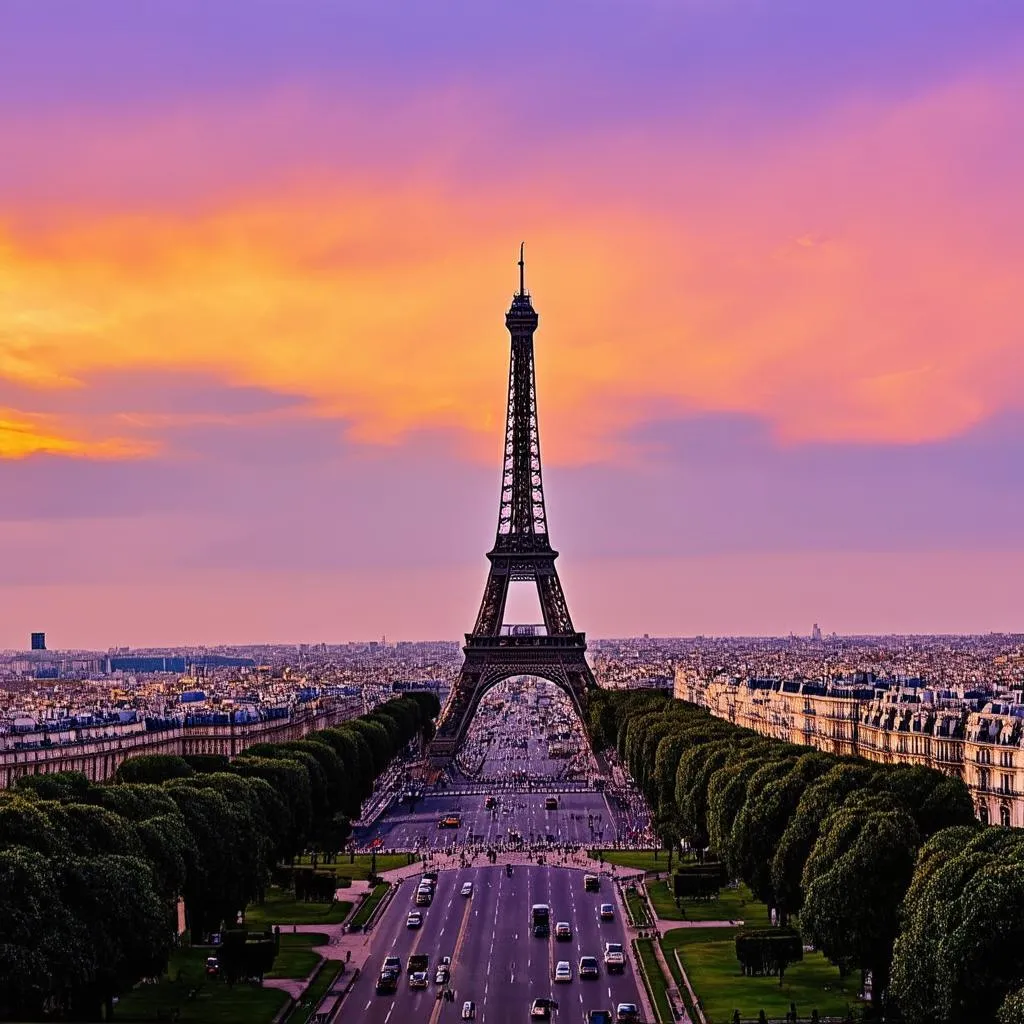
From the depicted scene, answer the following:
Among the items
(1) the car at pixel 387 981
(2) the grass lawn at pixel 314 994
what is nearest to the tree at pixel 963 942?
(1) the car at pixel 387 981

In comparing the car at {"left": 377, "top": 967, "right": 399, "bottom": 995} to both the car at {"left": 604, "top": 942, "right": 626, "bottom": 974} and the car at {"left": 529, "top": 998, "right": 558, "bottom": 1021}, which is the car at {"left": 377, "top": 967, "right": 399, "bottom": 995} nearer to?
the car at {"left": 529, "top": 998, "right": 558, "bottom": 1021}

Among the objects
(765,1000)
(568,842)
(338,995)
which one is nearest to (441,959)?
(338,995)

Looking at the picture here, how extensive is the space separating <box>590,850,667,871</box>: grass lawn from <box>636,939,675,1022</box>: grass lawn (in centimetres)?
3764

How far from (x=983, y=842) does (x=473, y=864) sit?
71.5 metres

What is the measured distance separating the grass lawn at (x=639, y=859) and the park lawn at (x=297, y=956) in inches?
1531

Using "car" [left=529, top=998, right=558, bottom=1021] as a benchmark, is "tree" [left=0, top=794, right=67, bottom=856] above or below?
above

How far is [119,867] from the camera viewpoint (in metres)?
82.2

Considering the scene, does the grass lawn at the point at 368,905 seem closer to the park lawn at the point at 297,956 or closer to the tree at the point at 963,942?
the park lawn at the point at 297,956

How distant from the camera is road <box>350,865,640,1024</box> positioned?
87188 millimetres

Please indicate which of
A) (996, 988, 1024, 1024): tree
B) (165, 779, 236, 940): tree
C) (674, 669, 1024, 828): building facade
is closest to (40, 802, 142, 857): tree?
(165, 779, 236, 940): tree

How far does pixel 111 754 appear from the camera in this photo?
639 feet

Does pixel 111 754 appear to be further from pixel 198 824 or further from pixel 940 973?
pixel 940 973

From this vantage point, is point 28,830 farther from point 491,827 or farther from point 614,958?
point 491,827

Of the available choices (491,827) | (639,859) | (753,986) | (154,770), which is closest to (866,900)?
(753,986)
